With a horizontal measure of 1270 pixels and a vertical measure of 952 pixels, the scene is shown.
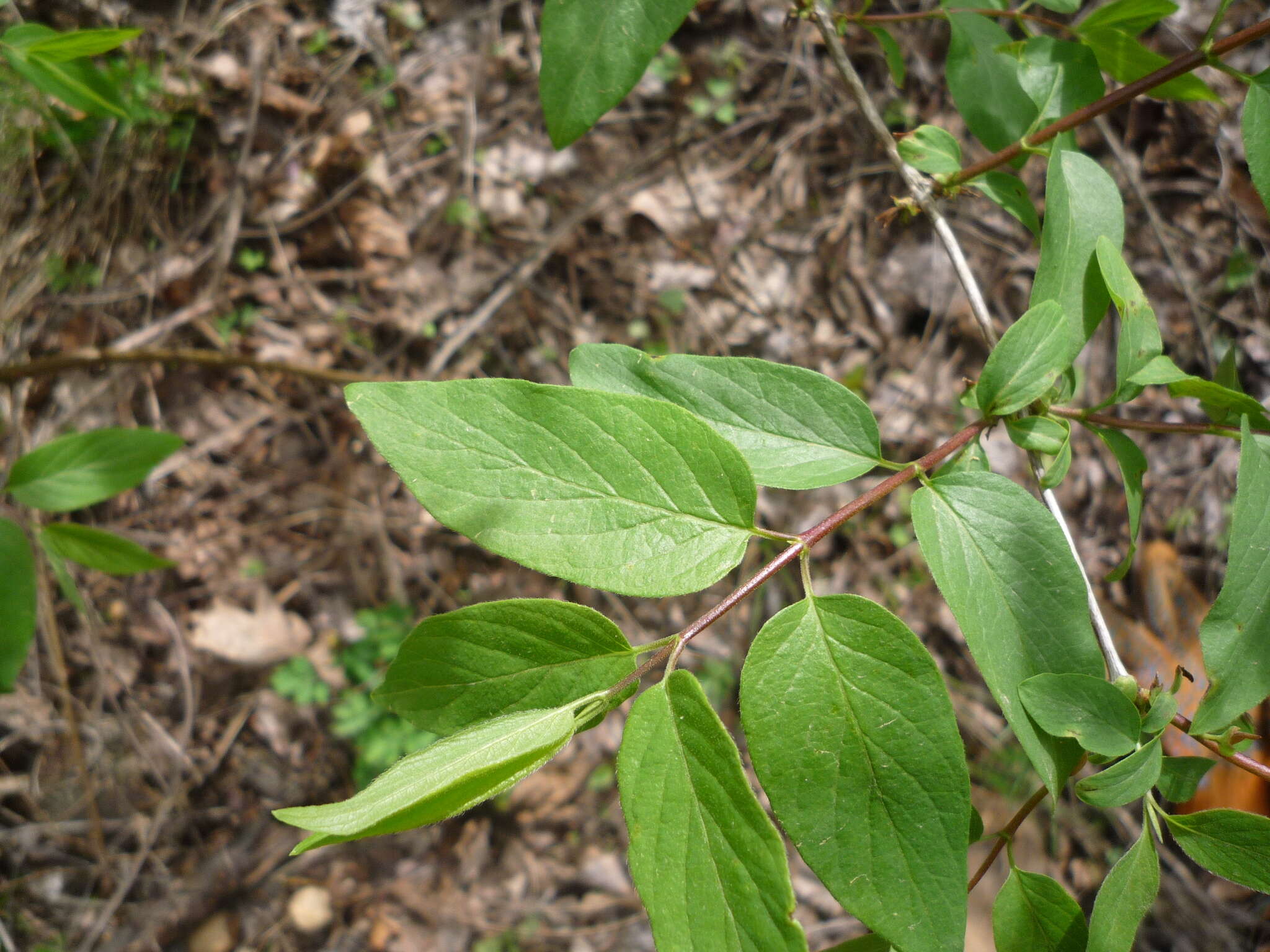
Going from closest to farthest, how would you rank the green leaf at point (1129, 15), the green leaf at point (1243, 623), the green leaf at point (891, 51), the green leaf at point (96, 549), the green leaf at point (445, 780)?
the green leaf at point (445, 780)
the green leaf at point (1243, 623)
the green leaf at point (1129, 15)
the green leaf at point (891, 51)
the green leaf at point (96, 549)

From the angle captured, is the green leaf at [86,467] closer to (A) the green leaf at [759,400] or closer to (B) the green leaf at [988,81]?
(A) the green leaf at [759,400]

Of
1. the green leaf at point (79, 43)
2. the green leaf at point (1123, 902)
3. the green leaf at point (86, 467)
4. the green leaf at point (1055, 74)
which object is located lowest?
the green leaf at point (1123, 902)

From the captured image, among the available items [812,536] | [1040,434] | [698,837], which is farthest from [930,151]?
[698,837]

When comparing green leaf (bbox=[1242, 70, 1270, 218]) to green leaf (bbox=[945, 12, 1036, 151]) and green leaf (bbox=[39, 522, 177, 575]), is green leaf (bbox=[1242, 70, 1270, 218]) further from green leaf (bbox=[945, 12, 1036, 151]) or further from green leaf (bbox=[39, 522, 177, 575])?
green leaf (bbox=[39, 522, 177, 575])

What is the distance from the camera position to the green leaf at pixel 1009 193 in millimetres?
1187

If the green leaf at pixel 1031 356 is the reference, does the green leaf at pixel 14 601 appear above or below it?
below

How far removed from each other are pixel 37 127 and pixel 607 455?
3290 mm

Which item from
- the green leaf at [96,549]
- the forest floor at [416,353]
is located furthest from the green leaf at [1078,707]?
the forest floor at [416,353]

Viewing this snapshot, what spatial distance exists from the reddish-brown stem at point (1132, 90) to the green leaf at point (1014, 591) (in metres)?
0.53

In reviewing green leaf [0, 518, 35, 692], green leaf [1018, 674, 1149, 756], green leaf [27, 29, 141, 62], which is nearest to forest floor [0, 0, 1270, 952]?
green leaf [0, 518, 35, 692]

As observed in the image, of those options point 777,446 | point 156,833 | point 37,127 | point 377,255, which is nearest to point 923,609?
point 777,446

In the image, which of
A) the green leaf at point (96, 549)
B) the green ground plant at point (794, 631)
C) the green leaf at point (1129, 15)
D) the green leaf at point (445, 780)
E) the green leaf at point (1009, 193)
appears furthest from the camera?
the green leaf at point (96, 549)

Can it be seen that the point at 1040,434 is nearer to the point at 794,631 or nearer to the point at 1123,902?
the point at 794,631

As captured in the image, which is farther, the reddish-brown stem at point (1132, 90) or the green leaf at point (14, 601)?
the green leaf at point (14, 601)
